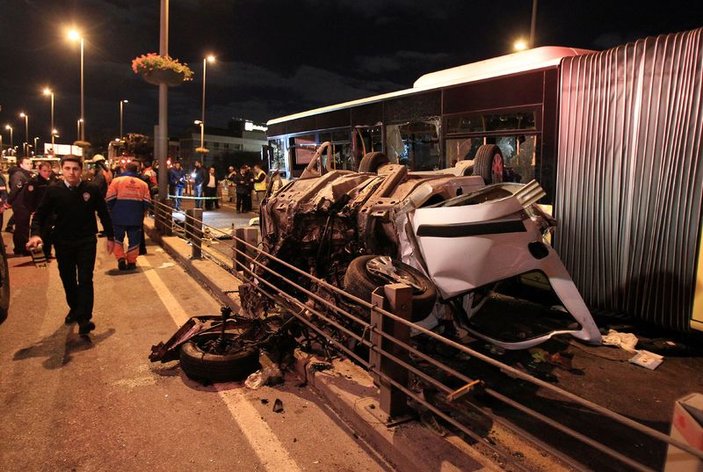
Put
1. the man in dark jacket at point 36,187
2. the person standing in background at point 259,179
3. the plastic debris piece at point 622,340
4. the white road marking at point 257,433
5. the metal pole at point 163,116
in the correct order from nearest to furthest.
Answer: the white road marking at point 257,433 < the plastic debris piece at point 622,340 < the man in dark jacket at point 36,187 < the metal pole at point 163,116 < the person standing in background at point 259,179

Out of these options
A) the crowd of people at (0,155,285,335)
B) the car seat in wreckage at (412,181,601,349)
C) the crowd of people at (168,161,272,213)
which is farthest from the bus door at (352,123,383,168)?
the crowd of people at (168,161,272,213)

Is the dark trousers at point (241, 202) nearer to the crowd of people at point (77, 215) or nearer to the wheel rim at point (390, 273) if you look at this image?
the crowd of people at point (77, 215)

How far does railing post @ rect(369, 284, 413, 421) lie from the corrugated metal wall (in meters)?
3.51

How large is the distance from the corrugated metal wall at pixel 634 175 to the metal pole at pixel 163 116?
9.70 m

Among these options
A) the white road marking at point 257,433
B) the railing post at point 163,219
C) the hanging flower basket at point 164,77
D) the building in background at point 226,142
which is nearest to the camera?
the white road marking at point 257,433

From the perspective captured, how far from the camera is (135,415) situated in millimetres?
3732

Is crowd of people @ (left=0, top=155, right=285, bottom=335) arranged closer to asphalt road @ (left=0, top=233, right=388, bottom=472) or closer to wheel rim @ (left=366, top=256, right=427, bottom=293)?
asphalt road @ (left=0, top=233, right=388, bottom=472)

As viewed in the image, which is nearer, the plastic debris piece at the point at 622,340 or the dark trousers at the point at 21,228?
the plastic debris piece at the point at 622,340

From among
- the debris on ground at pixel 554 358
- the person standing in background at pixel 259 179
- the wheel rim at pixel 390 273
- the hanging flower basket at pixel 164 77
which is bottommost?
the debris on ground at pixel 554 358

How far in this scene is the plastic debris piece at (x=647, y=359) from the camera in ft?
15.7

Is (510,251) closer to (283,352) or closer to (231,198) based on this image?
(283,352)

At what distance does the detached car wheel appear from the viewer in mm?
3889

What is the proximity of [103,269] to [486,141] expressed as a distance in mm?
7109

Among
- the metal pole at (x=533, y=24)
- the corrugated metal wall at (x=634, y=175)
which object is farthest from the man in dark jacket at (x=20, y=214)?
the metal pole at (x=533, y=24)
